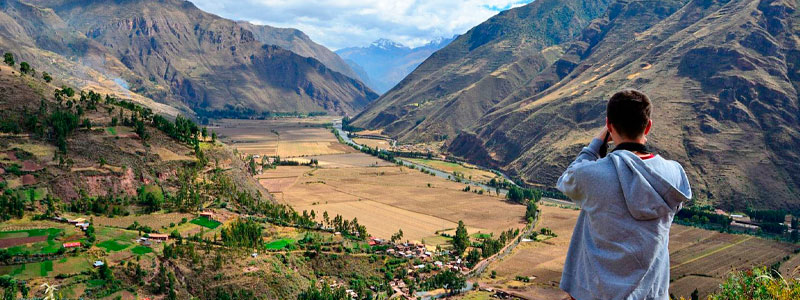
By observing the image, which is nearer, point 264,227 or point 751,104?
point 264,227

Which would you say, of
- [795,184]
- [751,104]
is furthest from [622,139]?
[751,104]

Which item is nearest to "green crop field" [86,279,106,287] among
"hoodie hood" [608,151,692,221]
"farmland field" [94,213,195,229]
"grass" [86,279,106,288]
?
"grass" [86,279,106,288]

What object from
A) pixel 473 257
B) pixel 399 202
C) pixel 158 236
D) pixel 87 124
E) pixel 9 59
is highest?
pixel 9 59

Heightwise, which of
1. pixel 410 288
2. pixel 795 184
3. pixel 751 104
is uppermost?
pixel 751 104

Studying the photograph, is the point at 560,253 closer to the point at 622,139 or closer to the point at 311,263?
the point at 311,263

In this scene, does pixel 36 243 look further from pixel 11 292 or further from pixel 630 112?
pixel 630 112

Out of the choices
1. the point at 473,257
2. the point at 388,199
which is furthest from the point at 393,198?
the point at 473,257

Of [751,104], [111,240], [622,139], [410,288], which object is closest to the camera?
[622,139]

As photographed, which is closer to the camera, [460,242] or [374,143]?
[460,242]
